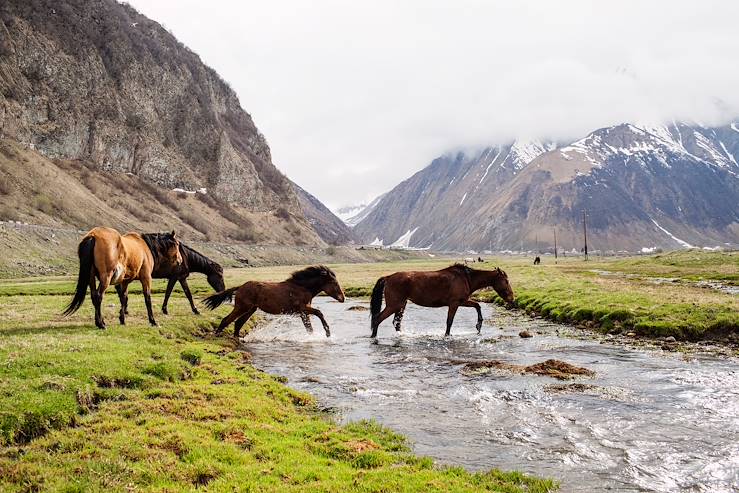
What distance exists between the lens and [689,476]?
8.73 m

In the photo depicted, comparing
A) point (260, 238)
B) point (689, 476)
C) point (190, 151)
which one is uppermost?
point (190, 151)

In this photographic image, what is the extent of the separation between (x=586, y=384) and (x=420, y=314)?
2249cm

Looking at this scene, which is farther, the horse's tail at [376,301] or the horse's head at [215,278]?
the horse's head at [215,278]

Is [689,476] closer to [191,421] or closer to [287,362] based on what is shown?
[191,421]

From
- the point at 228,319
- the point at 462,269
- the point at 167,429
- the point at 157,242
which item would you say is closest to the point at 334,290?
the point at 228,319

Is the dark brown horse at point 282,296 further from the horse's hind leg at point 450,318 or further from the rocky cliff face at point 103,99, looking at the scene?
the rocky cliff face at point 103,99

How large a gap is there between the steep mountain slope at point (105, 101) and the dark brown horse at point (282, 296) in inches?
5532

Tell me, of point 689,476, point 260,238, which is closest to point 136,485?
point 689,476

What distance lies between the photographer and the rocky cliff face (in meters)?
142

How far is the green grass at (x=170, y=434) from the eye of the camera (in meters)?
8.11

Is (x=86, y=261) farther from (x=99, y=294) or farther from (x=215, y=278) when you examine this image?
(x=215, y=278)

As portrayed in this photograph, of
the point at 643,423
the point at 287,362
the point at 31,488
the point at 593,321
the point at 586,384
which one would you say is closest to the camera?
the point at 31,488

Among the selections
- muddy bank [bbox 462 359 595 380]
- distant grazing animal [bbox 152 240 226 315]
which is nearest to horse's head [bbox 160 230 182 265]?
distant grazing animal [bbox 152 240 226 315]

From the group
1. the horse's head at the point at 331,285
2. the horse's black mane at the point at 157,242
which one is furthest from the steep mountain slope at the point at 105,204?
the horse's head at the point at 331,285
